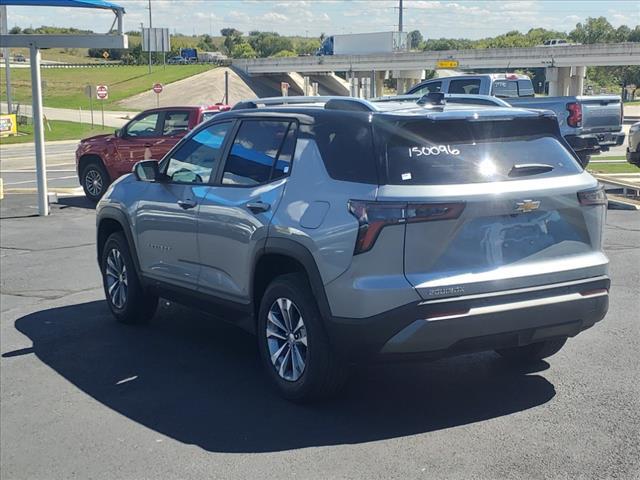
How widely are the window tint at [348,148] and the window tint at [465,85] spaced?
15.6 meters

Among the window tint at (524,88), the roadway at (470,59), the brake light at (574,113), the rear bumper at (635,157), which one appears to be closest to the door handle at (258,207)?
the rear bumper at (635,157)

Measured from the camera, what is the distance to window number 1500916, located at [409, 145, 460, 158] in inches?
195

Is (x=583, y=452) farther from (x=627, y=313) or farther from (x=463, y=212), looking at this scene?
(x=627, y=313)

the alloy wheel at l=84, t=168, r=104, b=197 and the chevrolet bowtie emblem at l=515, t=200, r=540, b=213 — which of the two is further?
the alloy wheel at l=84, t=168, r=104, b=197

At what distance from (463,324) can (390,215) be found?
731 millimetres

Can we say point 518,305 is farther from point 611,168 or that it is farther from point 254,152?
point 611,168

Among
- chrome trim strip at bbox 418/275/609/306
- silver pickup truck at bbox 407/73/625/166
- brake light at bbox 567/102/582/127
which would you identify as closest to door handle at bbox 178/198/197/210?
chrome trim strip at bbox 418/275/609/306

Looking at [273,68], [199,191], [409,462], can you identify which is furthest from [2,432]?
[273,68]

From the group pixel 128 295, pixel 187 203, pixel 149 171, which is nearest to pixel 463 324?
pixel 187 203

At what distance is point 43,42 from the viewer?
50.9 ft

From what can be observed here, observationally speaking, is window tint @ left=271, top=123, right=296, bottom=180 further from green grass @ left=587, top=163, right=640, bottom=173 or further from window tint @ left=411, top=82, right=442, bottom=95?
green grass @ left=587, top=163, right=640, bottom=173

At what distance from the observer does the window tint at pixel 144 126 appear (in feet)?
56.2

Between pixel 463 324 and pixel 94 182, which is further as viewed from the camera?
pixel 94 182

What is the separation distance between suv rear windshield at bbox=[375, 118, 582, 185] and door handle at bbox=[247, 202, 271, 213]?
3.23 ft
